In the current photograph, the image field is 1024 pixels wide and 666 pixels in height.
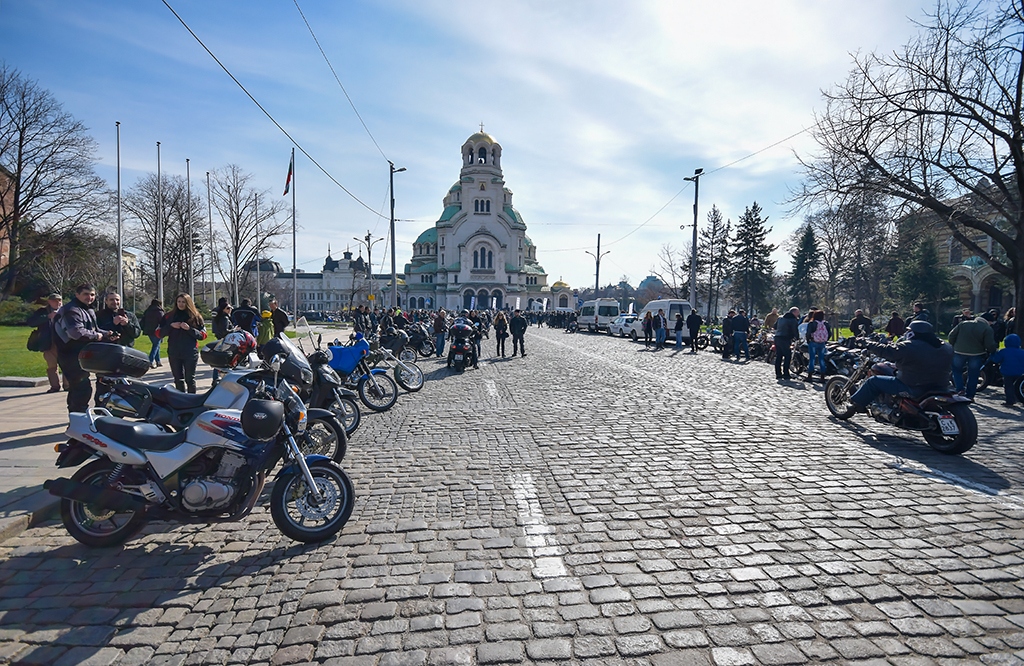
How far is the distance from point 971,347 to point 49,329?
49.0ft

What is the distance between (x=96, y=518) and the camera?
3768 mm

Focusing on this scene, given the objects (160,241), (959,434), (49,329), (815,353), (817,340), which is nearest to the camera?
(959,434)

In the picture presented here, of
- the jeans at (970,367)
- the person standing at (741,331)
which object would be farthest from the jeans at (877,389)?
the person standing at (741,331)

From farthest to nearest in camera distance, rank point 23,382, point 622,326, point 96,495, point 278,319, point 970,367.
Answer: point 622,326, point 970,367, point 23,382, point 278,319, point 96,495

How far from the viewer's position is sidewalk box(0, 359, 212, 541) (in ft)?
13.8

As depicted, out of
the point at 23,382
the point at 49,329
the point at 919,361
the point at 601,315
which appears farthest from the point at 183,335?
the point at 601,315

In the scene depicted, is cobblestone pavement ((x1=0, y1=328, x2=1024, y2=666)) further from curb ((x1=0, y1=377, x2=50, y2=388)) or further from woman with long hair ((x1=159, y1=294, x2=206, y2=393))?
curb ((x1=0, y1=377, x2=50, y2=388))

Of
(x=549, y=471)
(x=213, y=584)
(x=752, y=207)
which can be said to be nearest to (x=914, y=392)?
(x=549, y=471)

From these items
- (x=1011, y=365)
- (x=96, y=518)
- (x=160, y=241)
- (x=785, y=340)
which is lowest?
(x=96, y=518)

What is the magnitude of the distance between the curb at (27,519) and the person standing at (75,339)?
2.26 meters

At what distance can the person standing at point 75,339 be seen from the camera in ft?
20.7

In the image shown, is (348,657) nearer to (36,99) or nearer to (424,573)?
(424,573)

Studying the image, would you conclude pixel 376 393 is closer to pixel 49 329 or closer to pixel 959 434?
pixel 49 329

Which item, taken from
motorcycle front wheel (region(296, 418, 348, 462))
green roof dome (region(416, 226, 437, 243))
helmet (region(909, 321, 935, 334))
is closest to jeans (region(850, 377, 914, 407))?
helmet (region(909, 321, 935, 334))
